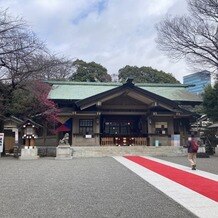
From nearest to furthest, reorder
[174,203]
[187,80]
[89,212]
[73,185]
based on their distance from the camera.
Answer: [89,212] < [174,203] < [73,185] < [187,80]

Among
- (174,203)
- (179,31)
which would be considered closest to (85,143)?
(179,31)

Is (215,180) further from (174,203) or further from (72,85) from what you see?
(72,85)

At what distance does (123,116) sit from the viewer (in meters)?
31.0

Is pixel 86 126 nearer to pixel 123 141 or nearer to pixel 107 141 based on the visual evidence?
pixel 107 141

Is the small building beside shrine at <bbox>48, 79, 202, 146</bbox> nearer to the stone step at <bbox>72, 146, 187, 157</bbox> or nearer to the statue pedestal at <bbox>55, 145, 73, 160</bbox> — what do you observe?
the stone step at <bbox>72, 146, 187, 157</bbox>

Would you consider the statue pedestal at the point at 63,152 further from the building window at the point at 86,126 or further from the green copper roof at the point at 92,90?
the green copper roof at the point at 92,90

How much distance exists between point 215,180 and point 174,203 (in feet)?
14.1

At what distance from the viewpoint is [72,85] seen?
3294cm

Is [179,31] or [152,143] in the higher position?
[179,31]

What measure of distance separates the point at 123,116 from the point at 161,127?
13.3ft

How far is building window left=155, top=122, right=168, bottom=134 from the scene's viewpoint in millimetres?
28625

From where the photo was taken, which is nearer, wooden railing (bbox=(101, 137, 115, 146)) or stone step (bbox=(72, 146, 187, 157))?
stone step (bbox=(72, 146, 187, 157))

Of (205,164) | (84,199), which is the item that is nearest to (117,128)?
(205,164)

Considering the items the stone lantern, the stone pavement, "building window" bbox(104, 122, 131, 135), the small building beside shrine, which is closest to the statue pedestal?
the stone lantern
